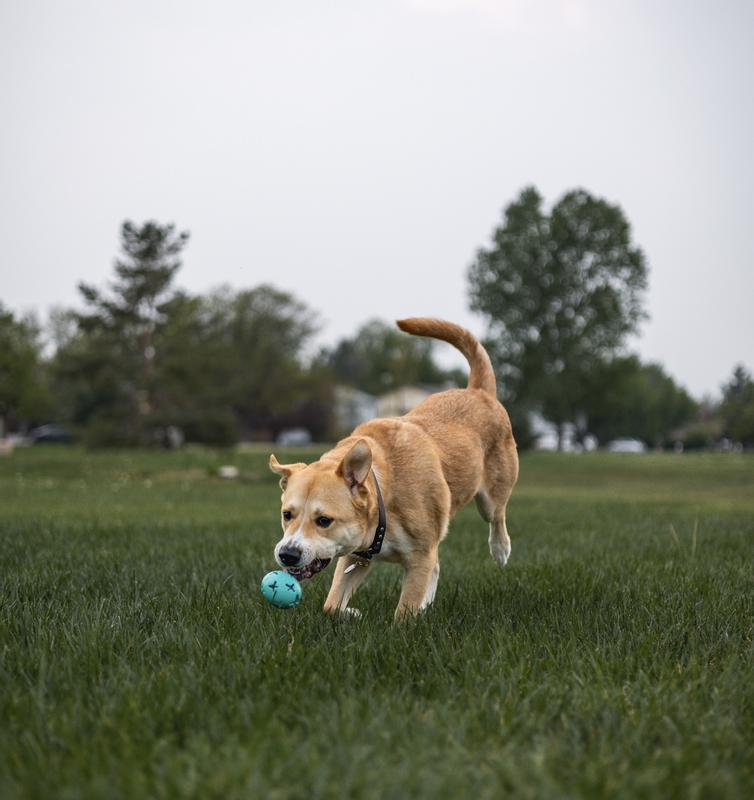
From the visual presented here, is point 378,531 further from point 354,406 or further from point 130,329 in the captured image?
point 354,406

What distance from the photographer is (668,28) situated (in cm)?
1527

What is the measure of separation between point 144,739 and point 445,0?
1473 centimetres

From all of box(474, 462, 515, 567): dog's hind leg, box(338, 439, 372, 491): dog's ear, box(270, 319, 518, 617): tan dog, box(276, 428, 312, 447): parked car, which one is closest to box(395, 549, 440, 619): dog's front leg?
box(270, 319, 518, 617): tan dog

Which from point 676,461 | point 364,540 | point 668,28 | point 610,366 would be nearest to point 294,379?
point 610,366

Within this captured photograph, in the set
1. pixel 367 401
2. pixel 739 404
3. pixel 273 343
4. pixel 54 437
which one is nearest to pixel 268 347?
pixel 273 343

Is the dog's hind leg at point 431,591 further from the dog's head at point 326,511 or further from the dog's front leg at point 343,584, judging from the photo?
the dog's head at point 326,511

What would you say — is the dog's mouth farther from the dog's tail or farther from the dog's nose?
the dog's tail

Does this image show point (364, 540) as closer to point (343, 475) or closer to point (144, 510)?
point (343, 475)

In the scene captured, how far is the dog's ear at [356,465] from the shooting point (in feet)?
14.2

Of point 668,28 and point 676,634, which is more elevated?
point 668,28

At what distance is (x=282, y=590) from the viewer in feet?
14.7

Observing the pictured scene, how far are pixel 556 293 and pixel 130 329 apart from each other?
27.1 metres

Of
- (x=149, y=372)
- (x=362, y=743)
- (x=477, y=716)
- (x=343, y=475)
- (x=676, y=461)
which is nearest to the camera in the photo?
(x=362, y=743)

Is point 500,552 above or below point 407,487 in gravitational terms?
below
